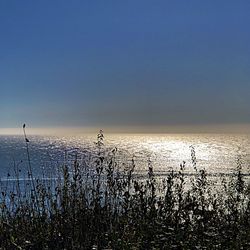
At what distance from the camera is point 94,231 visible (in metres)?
5.91

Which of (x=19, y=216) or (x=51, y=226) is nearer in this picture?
(x=51, y=226)

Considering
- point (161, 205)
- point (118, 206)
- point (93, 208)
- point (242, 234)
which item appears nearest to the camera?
point (242, 234)

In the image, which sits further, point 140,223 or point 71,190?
point 71,190

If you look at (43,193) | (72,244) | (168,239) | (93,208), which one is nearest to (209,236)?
(168,239)

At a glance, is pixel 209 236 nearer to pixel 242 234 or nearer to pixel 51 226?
pixel 242 234

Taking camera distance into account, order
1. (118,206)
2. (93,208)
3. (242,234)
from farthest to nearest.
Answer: (118,206) < (93,208) < (242,234)

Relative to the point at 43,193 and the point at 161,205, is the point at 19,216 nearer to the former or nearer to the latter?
the point at 43,193

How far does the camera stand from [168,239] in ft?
15.8

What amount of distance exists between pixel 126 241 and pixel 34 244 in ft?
5.28

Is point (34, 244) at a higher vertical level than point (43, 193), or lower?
lower

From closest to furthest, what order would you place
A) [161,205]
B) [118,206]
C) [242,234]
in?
[242,234]
[161,205]
[118,206]

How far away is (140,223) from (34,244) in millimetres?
1554

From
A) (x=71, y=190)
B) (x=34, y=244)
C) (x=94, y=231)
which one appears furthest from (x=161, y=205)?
(x=34, y=244)

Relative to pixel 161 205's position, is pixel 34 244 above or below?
below
